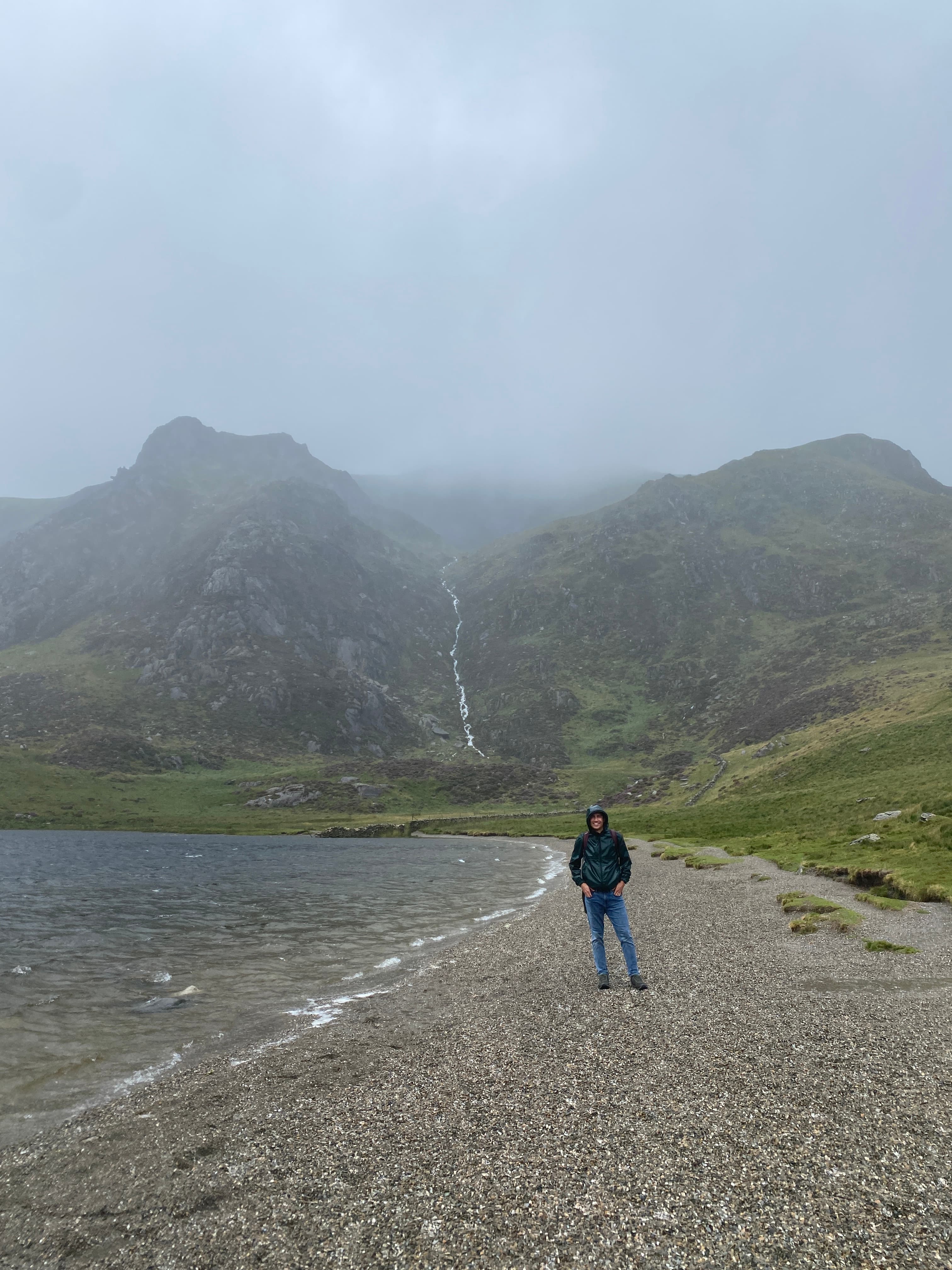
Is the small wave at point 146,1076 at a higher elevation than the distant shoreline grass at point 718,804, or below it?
higher

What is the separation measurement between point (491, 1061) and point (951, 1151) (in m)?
8.08

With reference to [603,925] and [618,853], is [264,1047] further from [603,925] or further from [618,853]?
[618,853]

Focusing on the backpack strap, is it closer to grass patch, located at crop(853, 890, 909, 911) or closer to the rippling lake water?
the rippling lake water

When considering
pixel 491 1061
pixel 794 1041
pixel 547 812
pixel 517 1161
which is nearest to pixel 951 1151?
pixel 794 1041

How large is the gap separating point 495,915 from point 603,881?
2116 cm

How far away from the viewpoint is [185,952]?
26078 mm

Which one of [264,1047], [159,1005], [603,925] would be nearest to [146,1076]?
[264,1047]

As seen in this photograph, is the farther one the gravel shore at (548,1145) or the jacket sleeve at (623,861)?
the jacket sleeve at (623,861)

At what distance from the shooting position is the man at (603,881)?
55.9 feet

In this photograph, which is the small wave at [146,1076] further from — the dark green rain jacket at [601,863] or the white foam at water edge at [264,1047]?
the dark green rain jacket at [601,863]

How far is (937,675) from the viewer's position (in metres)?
120

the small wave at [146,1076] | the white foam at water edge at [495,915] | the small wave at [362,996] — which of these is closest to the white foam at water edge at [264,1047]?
the small wave at [146,1076]

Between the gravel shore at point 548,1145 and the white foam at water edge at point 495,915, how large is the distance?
709 inches

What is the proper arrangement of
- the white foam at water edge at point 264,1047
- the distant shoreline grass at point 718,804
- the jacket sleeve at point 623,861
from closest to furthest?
the white foam at water edge at point 264,1047, the jacket sleeve at point 623,861, the distant shoreline grass at point 718,804
